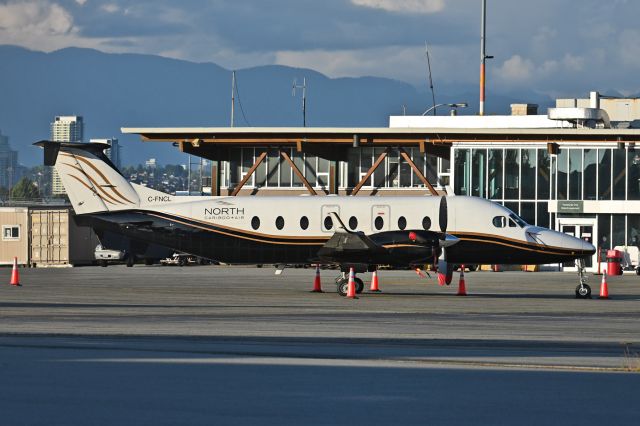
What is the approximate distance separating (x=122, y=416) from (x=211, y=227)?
26046mm

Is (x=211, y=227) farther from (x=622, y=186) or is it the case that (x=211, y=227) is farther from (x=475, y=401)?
(x=622, y=186)

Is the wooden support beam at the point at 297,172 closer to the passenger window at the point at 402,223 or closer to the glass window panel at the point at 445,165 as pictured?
the glass window panel at the point at 445,165

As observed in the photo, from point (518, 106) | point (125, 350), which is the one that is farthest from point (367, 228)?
point (518, 106)

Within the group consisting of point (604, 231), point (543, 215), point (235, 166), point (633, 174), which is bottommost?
point (604, 231)

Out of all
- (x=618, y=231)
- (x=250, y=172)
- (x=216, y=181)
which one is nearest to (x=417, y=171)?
(x=250, y=172)

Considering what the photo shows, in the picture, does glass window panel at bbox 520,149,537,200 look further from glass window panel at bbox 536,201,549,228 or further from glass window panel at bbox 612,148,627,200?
glass window panel at bbox 612,148,627,200

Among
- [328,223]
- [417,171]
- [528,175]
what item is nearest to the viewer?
[328,223]

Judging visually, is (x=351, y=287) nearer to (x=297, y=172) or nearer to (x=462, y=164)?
(x=462, y=164)

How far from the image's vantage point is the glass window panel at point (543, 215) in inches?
2477

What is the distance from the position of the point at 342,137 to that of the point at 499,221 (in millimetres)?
29119

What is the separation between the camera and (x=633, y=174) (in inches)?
2418

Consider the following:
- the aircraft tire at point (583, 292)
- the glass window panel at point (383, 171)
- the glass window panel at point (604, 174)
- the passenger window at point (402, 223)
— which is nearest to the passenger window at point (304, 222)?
the passenger window at point (402, 223)

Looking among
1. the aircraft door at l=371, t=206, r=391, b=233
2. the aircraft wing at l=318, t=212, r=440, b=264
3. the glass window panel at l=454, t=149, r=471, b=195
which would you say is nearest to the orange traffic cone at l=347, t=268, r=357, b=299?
the aircraft wing at l=318, t=212, r=440, b=264

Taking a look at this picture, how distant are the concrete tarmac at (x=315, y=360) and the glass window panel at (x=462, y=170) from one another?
99.8 ft
